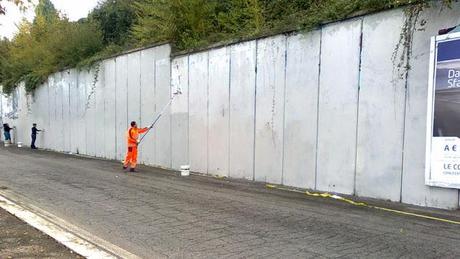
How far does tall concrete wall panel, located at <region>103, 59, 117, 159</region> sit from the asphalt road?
8820 mm

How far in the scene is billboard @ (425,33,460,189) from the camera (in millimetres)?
8586

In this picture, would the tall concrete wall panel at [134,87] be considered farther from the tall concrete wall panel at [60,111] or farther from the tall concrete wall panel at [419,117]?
the tall concrete wall panel at [419,117]

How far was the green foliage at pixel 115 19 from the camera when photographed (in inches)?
1114

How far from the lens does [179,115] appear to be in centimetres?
1705

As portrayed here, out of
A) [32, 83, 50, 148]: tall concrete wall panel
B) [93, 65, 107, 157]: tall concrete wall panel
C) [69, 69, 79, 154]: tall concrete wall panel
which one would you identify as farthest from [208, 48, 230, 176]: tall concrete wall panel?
[32, 83, 50, 148]: tall concrete wall panel

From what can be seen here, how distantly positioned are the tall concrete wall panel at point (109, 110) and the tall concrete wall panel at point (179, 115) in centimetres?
515

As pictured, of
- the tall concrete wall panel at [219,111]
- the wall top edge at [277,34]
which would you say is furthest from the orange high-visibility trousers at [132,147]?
the wall top edge at [277,34]

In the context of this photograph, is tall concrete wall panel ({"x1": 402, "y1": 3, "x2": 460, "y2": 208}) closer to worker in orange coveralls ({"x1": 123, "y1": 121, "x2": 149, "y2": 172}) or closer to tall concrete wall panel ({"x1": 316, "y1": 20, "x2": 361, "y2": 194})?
tall concrete wall panel ({"x1": 316, "y1": 20, "x2": 361, "y2": 194})

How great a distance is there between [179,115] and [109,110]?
6189 millimetres

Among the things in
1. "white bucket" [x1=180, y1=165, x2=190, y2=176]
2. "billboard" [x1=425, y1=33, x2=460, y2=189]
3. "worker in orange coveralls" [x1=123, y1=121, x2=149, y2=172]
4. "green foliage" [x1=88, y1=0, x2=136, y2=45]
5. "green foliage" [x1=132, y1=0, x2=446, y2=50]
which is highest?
"green foliage" [x1=88, y1=0, x2=136, y2=45]

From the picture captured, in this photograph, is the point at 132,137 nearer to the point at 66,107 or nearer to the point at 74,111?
the point at 74,111

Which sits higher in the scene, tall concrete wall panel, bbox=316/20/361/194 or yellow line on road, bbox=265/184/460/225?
tall concrete wall panel, bbox=316/20/361/194

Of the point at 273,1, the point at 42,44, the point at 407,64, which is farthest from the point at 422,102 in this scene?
the point at 42,44

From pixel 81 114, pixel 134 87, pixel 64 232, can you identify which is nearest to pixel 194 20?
pixel 134 87
